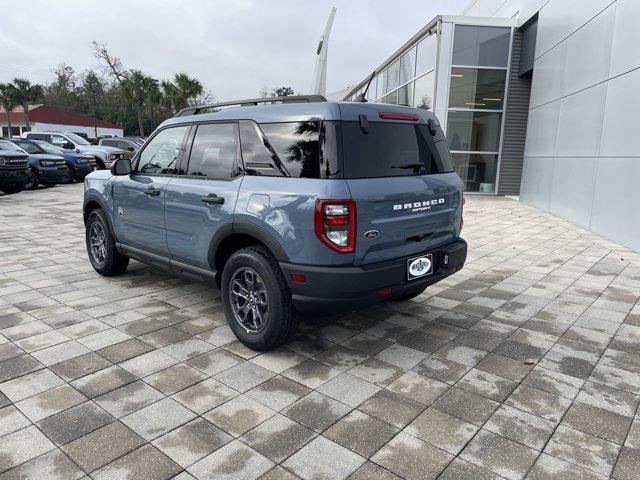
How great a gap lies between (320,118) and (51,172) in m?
15.9

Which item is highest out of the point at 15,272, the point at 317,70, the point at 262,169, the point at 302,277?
the point at 317,70

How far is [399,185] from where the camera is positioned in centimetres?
338

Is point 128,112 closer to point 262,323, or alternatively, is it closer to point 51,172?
point 51,172

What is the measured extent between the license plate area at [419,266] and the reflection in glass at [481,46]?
1284 cm

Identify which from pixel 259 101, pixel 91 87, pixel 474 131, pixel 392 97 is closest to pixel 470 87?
pixel 474 131

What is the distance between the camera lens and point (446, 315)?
452 cm

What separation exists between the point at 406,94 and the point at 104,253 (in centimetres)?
1522

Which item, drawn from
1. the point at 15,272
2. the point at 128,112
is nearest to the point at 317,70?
the point at 15,272

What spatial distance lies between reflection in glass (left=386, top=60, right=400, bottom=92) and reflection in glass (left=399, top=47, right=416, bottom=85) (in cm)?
69

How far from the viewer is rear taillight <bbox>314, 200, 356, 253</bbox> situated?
302 centimetres

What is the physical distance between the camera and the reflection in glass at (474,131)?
15.1 metres

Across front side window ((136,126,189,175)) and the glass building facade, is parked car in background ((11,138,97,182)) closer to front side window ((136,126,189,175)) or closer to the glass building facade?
the glass building facade

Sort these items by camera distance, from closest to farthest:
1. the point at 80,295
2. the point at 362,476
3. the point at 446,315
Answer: the point at 362,476, the point at 446,315, the point at 80,295

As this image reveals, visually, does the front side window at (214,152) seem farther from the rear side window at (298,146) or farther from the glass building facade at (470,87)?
the glass building facade at (470,87)
